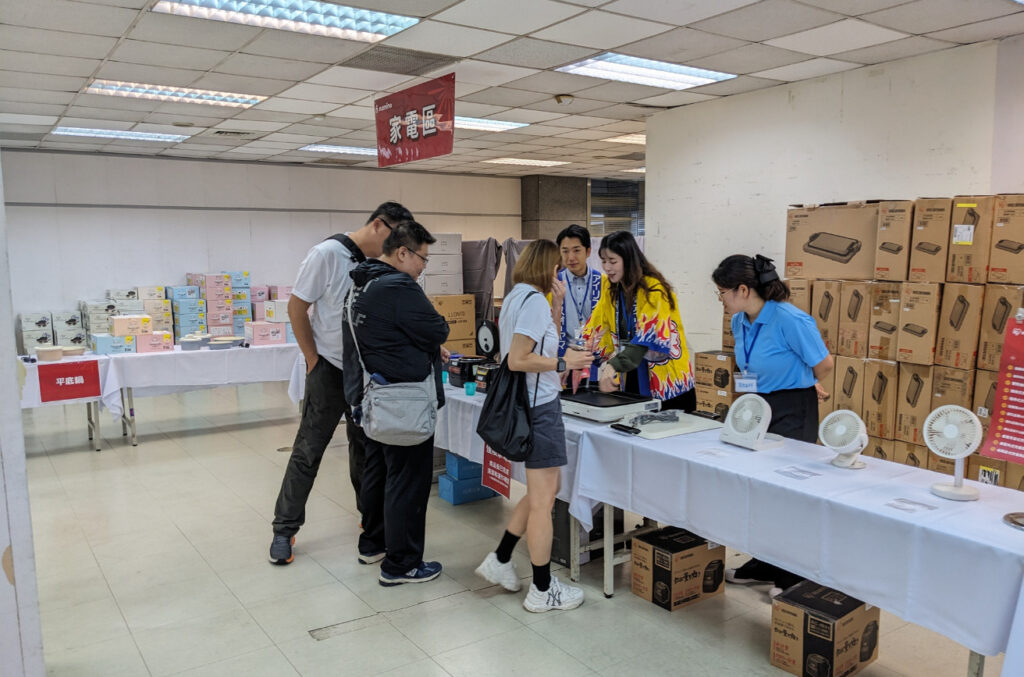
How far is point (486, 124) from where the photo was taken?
7.45 m

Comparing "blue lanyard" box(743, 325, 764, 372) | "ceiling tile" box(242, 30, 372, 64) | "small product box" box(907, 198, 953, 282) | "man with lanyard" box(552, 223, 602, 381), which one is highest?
"ceiling tile" box(242, 30, 372, 64)

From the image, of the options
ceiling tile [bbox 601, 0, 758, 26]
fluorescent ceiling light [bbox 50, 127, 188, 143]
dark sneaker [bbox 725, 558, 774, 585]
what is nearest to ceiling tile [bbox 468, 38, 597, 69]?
ceiling tile [bbox 601, 0, 758, 26]

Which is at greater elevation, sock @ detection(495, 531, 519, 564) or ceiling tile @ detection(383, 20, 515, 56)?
ceiling tile @ detection(383, 20, 515, 56)

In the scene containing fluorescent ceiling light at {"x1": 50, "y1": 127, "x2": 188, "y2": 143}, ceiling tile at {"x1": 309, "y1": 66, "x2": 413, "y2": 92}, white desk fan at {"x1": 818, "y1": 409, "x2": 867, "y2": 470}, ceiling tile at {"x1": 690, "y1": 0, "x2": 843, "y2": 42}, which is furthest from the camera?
fluorescent ceiling light at {"x1": 50, "y1": 127, "x2": 188, "y2": 143}

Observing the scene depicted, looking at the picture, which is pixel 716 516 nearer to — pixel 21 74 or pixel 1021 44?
pixel 1021 44

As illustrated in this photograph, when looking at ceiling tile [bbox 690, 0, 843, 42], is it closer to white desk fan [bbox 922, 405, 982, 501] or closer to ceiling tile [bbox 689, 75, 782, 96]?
ceiling tile [bbox 689, 75, 782, 96]

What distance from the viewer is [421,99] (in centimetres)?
493

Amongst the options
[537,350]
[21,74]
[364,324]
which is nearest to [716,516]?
[537,350]

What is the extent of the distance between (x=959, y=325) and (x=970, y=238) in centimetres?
46

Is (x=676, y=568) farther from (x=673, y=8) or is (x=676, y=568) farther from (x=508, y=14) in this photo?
(x=508, y=14)

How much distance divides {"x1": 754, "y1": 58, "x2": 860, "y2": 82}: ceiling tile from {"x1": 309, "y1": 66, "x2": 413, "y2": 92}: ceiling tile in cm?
266

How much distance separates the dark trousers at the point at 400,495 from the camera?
3.09 m

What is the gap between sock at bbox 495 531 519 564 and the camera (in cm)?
308

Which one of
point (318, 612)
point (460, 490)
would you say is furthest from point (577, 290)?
point (318, 612)
